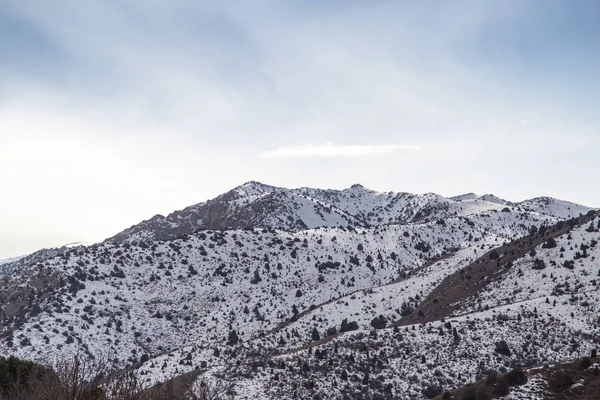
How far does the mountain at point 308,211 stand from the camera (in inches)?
5969

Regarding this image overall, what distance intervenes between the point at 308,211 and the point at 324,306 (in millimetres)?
90584

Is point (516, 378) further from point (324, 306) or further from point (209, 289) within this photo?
point (209, 289)

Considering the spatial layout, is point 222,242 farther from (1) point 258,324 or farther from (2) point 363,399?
(2) point 363,399

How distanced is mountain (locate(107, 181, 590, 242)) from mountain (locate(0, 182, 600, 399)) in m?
32.5

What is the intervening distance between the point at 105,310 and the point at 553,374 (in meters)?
63.7

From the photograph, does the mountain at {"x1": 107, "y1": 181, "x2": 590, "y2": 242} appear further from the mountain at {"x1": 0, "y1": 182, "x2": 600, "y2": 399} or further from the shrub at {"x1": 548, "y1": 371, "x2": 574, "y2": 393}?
the shrub at {"x1": 548, "y1": 371, "x2": 574, "y2": 393}

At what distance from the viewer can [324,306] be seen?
68.8 m

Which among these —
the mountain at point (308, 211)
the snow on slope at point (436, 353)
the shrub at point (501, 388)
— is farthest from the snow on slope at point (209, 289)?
the mountain at point (308, 211)

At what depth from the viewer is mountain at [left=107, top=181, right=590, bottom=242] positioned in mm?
151625

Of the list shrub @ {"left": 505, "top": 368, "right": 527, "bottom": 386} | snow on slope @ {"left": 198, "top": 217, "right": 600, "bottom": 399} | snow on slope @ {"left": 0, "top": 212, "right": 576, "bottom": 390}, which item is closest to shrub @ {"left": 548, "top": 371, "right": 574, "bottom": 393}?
shrub @ {"left": 505, "top": 368, "right": 527, "bottom": 386}

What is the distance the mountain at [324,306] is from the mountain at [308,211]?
107 ft

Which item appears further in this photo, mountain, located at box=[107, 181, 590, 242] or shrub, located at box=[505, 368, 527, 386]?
mountain, located at box=[107, 181, 590, 242]

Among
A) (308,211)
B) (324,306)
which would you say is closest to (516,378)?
(324,306)

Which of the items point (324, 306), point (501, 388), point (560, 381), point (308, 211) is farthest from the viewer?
point (308, 211)
